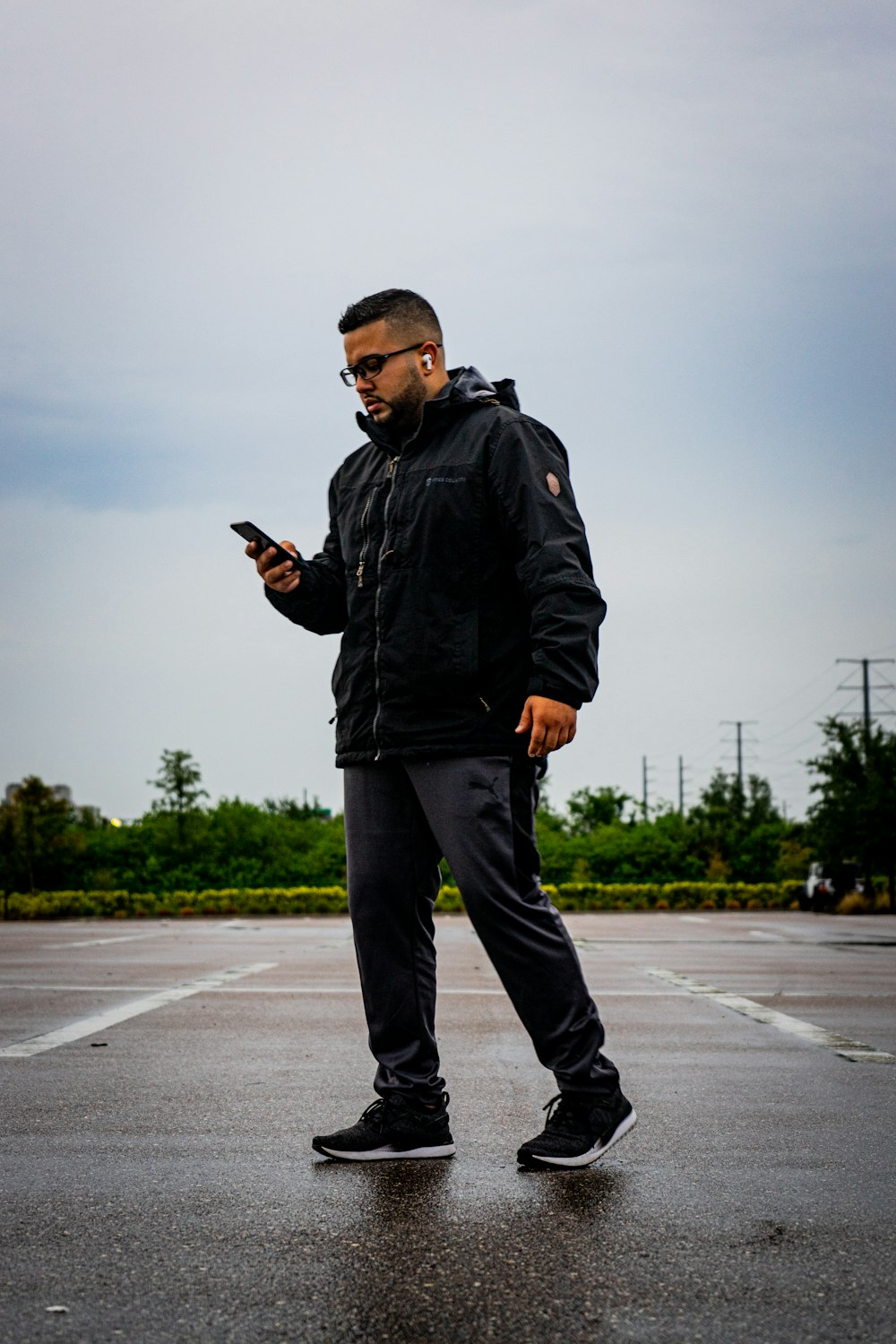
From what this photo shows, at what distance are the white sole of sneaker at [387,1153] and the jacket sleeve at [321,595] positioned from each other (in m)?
1.40

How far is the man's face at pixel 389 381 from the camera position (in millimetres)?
3994

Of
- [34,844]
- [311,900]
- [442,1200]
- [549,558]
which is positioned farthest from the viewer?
[34,844]

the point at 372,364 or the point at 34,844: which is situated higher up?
the point at 372,364

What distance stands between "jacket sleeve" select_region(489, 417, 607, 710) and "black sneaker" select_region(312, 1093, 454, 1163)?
1.10m

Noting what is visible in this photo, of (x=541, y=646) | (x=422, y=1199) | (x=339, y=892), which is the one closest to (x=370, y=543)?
(x=541, y=646)

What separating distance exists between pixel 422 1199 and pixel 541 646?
128 cm

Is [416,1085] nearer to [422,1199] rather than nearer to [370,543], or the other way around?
[422,1199]

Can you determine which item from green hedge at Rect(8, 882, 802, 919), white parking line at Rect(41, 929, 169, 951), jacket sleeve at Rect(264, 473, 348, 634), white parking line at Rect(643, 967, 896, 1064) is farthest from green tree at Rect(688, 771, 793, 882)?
jacket sleeve at Rect(264, 473, 348, 634)

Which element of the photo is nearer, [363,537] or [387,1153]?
[387,1153]

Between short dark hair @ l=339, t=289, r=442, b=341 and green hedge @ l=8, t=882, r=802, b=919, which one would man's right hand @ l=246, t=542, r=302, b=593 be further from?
green hedge @ l=8, t=882, r=802, b=919

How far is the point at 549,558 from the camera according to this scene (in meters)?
3.67

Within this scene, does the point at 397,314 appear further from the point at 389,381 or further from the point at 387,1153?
the point at 387,1153

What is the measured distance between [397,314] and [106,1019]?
4350 mm

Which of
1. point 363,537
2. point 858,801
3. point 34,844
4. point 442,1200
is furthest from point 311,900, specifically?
point 442,1200
